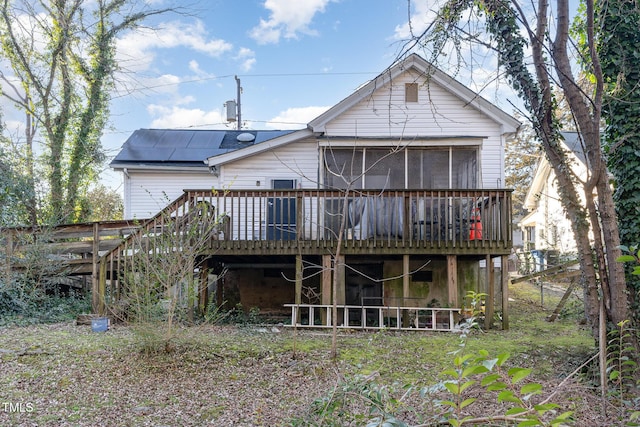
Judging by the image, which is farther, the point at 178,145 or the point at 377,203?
the point at 178,145

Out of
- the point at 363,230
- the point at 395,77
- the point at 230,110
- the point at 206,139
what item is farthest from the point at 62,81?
the point at 363,230

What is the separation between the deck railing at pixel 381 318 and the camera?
25.7 ft

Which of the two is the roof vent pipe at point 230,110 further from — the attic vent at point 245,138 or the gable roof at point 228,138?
the attic vent at point 245,138

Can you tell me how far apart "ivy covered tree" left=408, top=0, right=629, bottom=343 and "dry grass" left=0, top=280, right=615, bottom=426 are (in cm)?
132

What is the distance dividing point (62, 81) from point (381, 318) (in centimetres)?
1495

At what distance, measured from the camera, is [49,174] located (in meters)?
15.0

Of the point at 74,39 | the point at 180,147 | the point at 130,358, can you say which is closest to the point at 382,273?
the point at 130,358

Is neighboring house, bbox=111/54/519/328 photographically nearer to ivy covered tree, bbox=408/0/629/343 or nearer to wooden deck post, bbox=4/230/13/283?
ivy covered tree, bbox=408/0/629/343

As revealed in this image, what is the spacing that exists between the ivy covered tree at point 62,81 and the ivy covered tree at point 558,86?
14.3 meters

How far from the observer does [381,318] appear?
7715 millimetres

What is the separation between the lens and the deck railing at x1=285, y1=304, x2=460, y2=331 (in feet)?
25.7

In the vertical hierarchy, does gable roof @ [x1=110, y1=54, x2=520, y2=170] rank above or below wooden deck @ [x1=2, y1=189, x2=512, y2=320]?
above

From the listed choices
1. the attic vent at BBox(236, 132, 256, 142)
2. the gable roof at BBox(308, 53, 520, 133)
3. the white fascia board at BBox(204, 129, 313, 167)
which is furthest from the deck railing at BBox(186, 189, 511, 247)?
the attic vent at BBox(236, 132, 256, 142)

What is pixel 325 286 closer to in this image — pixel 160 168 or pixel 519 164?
pixel 160 168
